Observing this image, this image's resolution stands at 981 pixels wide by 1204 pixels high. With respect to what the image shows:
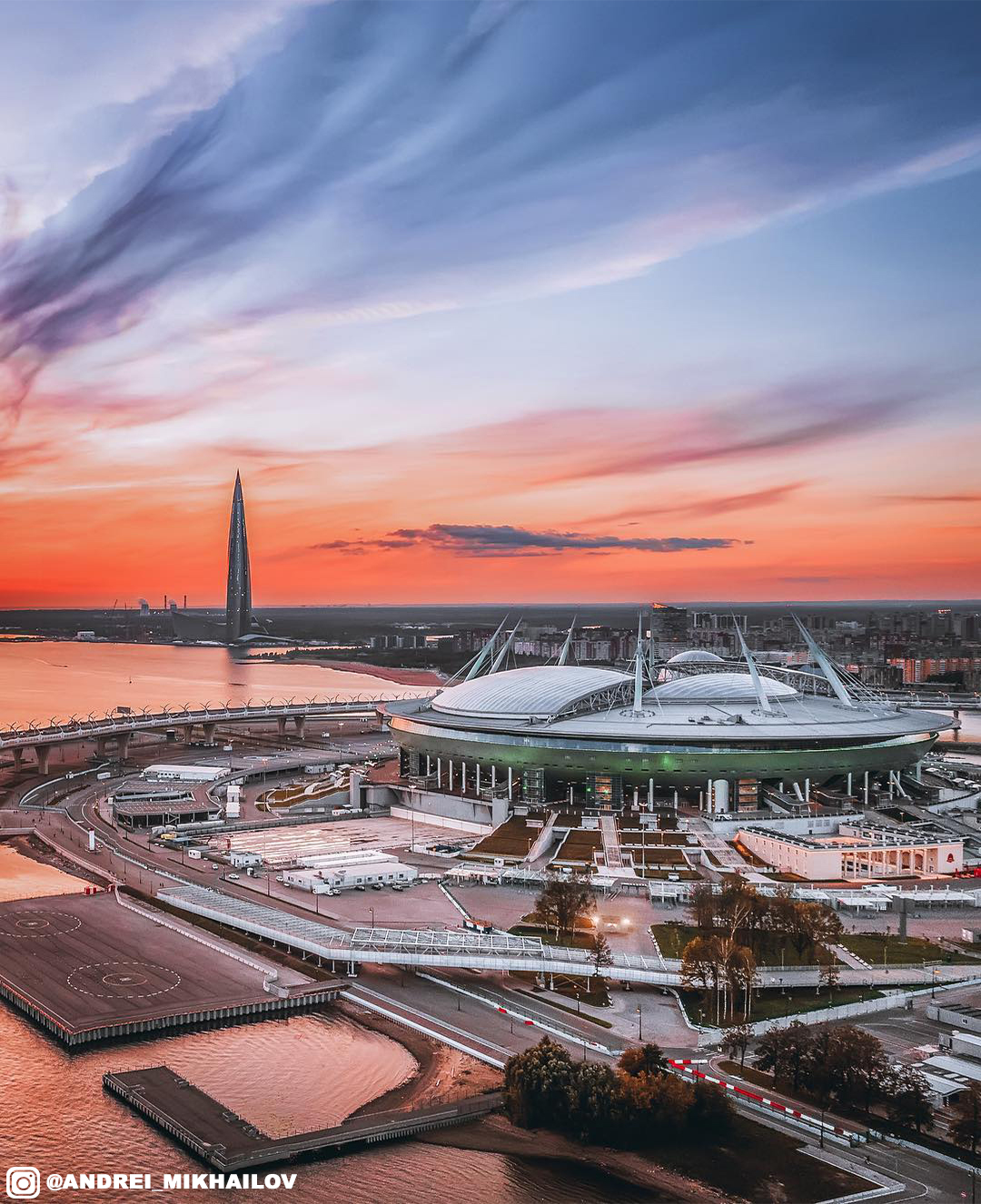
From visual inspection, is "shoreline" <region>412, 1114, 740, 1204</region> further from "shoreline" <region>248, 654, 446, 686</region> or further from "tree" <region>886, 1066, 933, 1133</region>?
"shoreline" <region>248, 654, 446, 686</region>

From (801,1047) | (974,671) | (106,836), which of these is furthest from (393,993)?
(974,671)

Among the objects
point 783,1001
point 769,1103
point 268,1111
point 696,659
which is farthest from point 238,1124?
point 696,659

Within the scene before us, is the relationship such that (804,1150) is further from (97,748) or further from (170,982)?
(97,748)

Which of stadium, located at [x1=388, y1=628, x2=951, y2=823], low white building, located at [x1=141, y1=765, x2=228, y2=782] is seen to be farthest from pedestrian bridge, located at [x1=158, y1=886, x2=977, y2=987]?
low white building, located at [x1=141, y1=765, x2=228, y2=782]

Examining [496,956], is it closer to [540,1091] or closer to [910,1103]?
[540,1091]

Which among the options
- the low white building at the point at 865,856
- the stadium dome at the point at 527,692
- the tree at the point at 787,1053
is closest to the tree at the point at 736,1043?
the tree at the point at 787,1053
